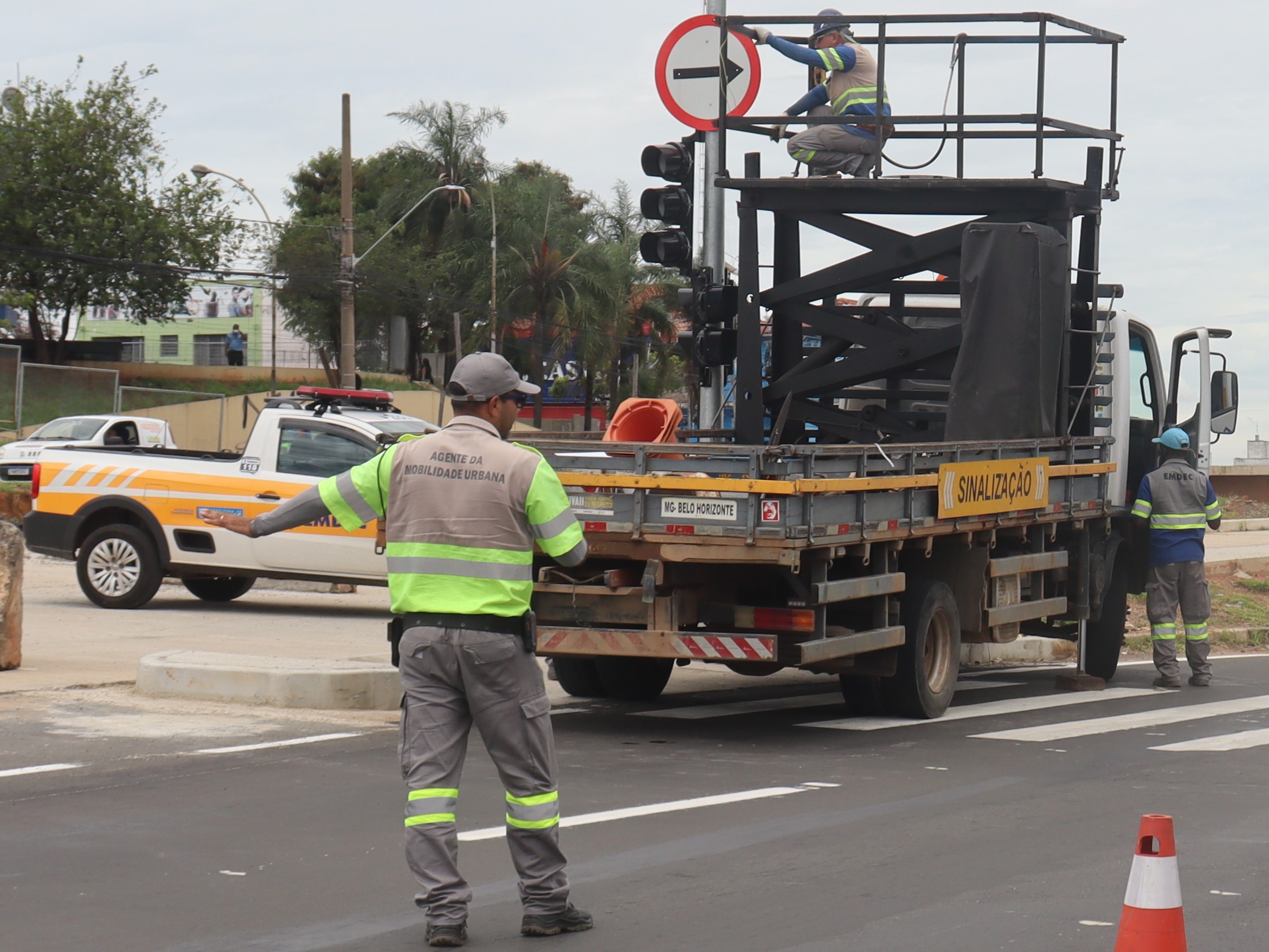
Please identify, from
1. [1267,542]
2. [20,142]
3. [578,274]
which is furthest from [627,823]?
[578,274]

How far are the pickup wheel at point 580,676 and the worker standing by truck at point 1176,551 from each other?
15.1 feet

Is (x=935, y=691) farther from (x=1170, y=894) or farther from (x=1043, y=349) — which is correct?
(x=1170, y=894)

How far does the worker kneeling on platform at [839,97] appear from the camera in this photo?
491 inches

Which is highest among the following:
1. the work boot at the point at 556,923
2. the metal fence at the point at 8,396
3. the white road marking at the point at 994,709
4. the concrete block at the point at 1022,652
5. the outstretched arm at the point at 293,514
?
the metal fence at the point at 8,396

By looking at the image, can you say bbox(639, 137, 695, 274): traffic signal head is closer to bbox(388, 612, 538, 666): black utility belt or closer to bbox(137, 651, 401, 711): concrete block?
bbox(137, 651, 401, 711): concrete block

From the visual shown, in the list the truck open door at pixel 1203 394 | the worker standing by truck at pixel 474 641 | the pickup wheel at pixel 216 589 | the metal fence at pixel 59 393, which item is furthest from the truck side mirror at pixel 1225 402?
the metal fence at pixel 59 393

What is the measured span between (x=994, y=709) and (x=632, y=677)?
246 centimetres

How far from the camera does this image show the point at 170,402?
43.5m

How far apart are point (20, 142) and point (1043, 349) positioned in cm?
4315

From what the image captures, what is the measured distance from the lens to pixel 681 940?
5.21m

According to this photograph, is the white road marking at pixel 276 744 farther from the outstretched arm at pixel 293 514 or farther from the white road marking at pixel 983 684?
the white road marking at pixel 983 684

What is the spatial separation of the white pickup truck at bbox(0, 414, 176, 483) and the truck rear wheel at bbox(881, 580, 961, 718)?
17572 millimetres

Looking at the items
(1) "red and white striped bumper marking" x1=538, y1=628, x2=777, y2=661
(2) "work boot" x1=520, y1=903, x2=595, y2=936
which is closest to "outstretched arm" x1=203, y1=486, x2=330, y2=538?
(2) "work boot" x1=520, y1=903, x2=595, y2=936

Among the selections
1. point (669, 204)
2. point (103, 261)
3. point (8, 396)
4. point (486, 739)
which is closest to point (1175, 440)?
point (669, 204)
